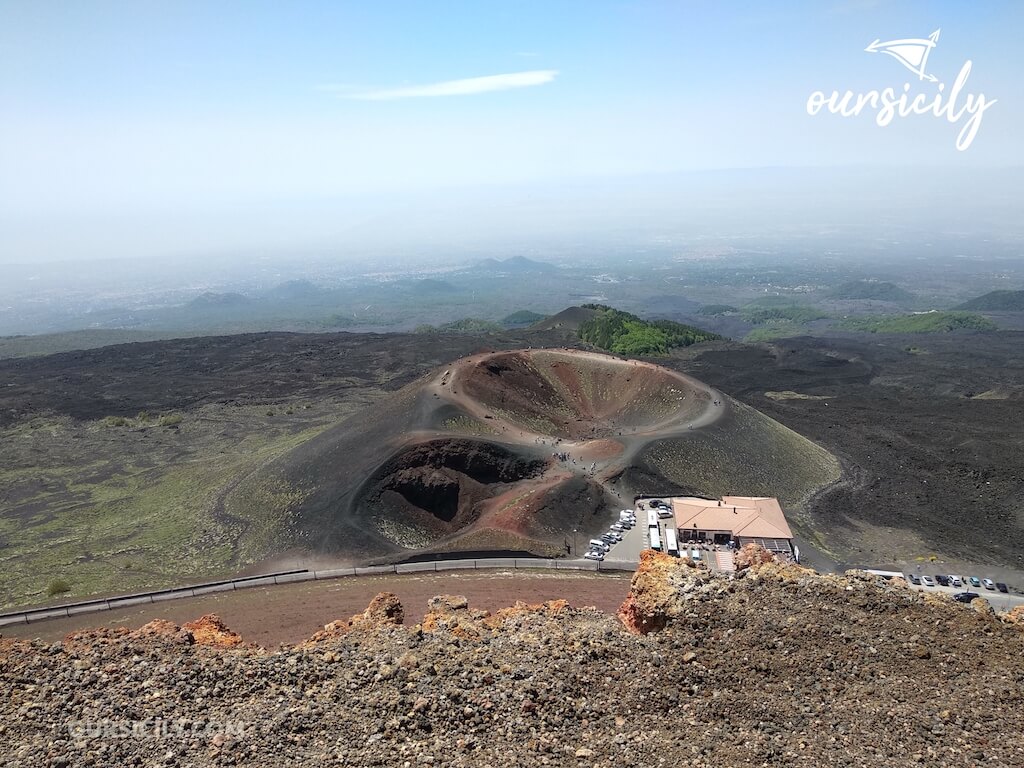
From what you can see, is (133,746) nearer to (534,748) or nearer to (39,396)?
(534,748)

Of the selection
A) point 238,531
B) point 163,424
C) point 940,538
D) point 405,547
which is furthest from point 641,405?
point 163,424

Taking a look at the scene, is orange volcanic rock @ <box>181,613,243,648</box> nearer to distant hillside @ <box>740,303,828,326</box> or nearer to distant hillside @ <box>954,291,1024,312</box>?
distant hillside @ <box>740,303,828,326</box>

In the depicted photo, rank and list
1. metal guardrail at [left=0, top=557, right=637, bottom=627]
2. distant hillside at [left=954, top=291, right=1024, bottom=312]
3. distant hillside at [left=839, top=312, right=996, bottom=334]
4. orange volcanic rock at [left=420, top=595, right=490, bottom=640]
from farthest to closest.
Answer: distant hillside at [left=954, top=291, right=1024, bottom=312] → distant hillside at [left=839, top=312, right=996, bottom=334] → metal guardrail at [left=0, top=557, right=637, bottom=627] → orange volcanic rock at [left=420, top=595, right=490, bottom=640]

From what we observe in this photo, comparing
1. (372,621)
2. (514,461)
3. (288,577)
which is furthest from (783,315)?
(372,621)

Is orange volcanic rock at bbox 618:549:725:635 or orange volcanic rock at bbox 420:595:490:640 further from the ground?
orange volcanic rock at bbox 618:549:725:635

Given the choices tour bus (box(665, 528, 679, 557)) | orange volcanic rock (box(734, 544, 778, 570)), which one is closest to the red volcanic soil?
tour bus (box(665, 528, 679, 557))
